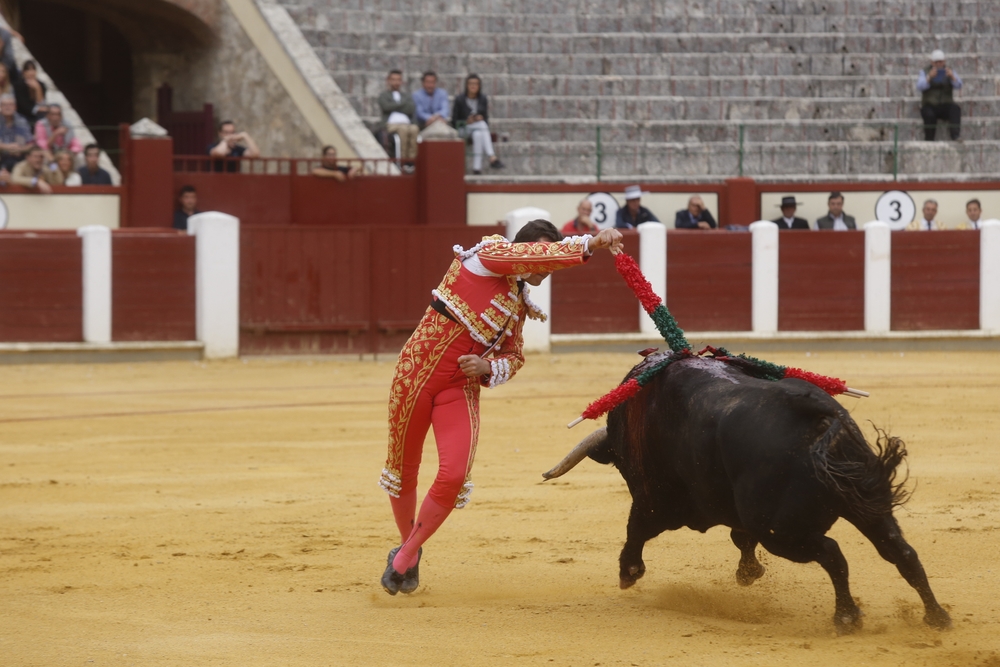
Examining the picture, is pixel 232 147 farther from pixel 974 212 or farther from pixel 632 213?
pixel 974 212

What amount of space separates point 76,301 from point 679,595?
843cm

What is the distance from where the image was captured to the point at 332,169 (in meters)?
13.1

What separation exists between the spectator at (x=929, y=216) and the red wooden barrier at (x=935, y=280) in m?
0.31

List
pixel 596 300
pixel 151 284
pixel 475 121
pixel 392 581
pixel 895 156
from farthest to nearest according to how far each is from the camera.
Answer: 1. pixel 895 156
2. pixel 475 121
3. pixel 596 300
4. pixel 151 284
5. pixel 392 581

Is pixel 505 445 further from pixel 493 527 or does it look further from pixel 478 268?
pixel 478 268

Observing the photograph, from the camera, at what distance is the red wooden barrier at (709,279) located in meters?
12.4

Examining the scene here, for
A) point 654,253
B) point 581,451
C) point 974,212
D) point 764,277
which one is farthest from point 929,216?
point 581,451

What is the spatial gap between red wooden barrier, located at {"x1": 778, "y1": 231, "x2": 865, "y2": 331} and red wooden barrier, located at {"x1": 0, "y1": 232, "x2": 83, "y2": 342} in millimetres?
5885

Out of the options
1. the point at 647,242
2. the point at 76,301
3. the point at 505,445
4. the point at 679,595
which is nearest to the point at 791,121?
→ the point at 647,242

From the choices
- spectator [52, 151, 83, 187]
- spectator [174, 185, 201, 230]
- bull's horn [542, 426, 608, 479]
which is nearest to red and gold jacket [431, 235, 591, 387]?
bull's horn [542, 426, 608, 479]

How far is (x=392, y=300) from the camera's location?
12164 mm

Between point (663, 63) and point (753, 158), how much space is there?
6.07 feet

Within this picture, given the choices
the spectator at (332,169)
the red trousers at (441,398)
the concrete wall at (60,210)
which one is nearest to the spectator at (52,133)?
the concrete wall at (60,210)

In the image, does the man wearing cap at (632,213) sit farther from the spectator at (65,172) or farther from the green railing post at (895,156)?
the spectator at (65,172)
